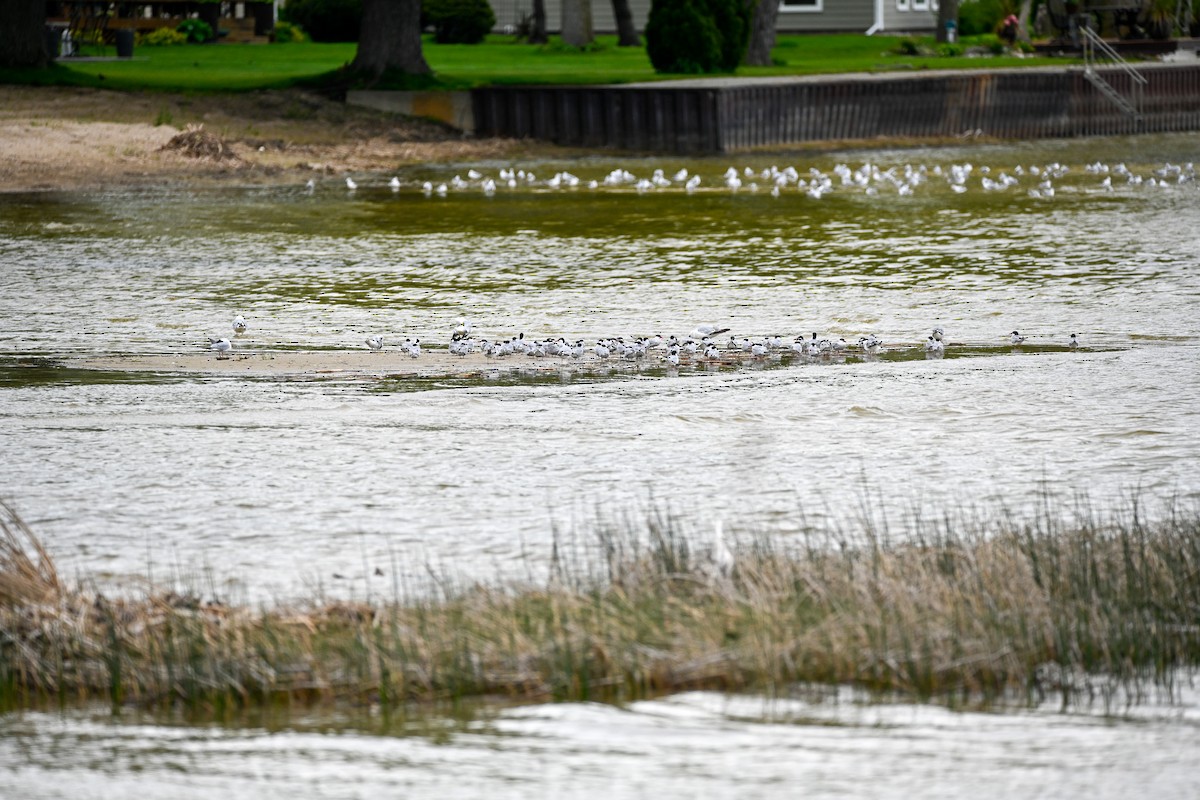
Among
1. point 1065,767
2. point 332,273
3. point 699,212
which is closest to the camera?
point 1065,767

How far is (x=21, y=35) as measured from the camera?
34281 millimetres

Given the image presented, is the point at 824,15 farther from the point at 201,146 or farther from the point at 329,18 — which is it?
the point at 201,146

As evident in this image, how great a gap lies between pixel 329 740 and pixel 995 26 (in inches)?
2169

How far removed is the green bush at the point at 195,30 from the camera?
51.7 meters

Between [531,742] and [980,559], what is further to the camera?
[980,559]

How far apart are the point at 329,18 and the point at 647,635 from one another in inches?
1960

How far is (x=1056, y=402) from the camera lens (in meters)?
10.8

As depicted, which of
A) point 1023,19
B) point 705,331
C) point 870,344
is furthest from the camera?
point 1023,19

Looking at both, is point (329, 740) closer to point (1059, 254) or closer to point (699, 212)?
point (1059, 254)

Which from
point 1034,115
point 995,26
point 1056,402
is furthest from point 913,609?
point 995,26

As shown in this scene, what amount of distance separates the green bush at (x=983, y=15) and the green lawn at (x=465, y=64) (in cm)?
466

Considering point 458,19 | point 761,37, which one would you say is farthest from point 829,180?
point 458,19

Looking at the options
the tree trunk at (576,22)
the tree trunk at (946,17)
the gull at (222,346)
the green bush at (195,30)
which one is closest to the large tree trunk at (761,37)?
the tree trunk at (576,22)

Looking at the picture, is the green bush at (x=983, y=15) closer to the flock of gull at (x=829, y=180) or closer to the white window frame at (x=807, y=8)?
the white window frame at (x=807, y=8)
